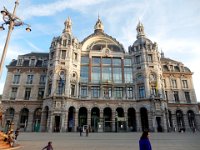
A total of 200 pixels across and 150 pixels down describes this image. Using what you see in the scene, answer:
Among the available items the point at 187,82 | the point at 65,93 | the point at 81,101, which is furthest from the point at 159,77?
the point at 65,93

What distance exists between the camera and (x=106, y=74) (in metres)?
44.3

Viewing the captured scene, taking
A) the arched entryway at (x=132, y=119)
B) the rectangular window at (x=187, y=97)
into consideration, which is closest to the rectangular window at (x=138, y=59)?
the arched entryway at (x=132, y=119)

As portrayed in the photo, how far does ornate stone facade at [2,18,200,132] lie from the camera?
1522 inches

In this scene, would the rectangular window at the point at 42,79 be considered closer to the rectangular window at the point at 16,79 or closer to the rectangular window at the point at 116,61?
the rectangular window at the point at 16,79

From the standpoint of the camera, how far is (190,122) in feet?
147

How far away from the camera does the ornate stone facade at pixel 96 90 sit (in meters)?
38.7

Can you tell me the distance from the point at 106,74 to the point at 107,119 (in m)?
11.9

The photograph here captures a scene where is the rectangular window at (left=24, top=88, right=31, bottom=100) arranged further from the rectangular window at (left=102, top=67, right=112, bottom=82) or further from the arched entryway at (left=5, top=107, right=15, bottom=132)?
the rectangular window at (left=102, top=67, right=112, bottom=82)

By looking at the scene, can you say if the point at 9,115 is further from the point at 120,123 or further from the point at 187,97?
the point at 187,97

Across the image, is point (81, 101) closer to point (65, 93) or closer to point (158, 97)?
point (65, 93)

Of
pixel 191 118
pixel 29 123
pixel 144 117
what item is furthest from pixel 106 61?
pixel 191 118

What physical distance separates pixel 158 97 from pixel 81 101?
18.8m

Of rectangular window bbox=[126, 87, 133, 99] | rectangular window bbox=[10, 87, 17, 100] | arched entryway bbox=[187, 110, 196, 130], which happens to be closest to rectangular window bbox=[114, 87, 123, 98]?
rectangular window bbox=[126, 87, 133, 99]

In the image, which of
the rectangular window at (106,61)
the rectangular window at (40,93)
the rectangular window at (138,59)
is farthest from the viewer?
the rectangular window at (106,61)
